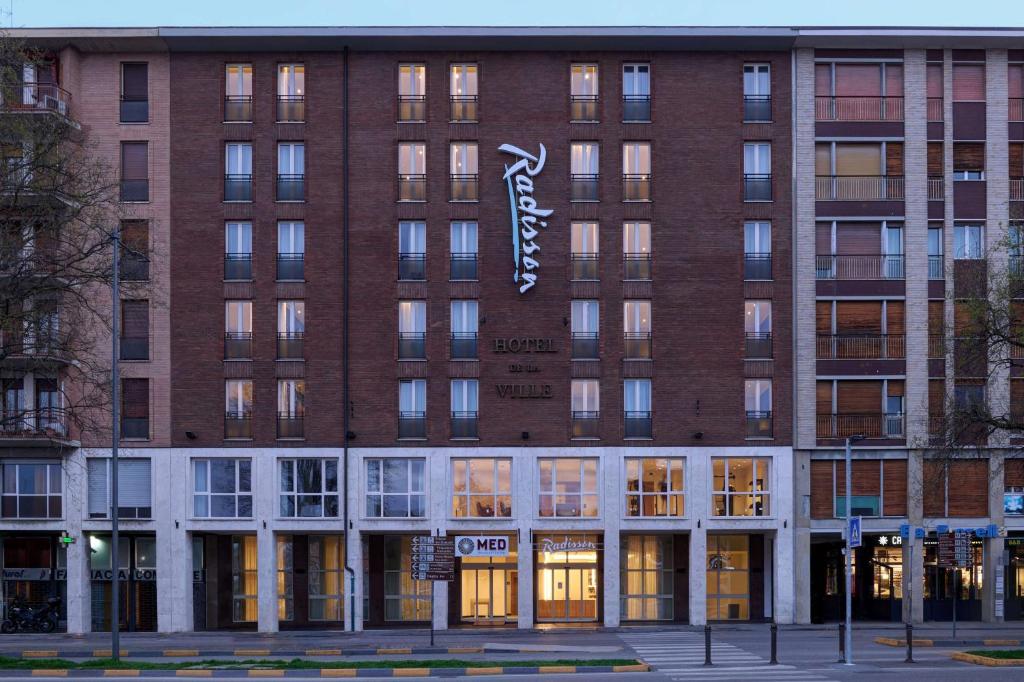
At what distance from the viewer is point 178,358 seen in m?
47.2

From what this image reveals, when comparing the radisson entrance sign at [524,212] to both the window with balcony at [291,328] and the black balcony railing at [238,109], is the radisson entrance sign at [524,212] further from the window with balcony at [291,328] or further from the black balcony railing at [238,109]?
the black balcony railing at [238,109]

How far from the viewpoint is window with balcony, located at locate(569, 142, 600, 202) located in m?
48.0

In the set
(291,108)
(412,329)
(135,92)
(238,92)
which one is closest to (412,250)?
(412,329)

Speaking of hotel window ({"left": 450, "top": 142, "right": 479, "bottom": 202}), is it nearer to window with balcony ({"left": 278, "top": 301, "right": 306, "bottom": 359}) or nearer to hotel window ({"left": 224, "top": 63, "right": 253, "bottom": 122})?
window with balcony ({"left": 278, "top": 301, "right": 306, "bottom": 359})

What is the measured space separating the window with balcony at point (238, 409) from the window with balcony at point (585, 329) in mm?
13160

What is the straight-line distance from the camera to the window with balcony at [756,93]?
158 ft

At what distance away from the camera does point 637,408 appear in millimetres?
47562

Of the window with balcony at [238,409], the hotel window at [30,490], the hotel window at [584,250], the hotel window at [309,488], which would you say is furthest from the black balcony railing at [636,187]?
the hotel window at [30,490]

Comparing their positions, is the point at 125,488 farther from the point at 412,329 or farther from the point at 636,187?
the point at 636,187

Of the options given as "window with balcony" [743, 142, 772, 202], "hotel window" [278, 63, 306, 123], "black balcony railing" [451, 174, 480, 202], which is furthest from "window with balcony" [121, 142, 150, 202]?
"window with balcony" [743, 142, 772, 202]

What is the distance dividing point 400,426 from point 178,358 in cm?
926

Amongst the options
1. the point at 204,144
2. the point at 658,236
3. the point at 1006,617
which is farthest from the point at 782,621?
the point at 204,144

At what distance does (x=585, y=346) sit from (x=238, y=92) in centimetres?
1743

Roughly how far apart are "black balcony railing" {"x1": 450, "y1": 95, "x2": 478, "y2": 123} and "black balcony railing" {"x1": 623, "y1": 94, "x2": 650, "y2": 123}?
612 cm
